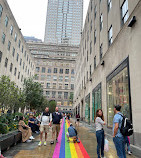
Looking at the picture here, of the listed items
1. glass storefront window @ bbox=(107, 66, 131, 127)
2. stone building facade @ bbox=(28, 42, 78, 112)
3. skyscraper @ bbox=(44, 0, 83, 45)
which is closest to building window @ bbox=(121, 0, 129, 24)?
glass storefront window @ bbox=(107, 66, 131, 127)

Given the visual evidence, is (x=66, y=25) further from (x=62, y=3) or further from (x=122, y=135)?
(x=122, y=135)

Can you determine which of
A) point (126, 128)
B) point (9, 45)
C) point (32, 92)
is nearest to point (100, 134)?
point (126, 128)

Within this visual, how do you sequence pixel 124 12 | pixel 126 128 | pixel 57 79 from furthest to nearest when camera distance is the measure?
pixel 57 79, pixel 124 12, pixel 126 128

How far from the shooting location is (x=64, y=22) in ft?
496

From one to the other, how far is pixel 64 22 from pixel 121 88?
155 m

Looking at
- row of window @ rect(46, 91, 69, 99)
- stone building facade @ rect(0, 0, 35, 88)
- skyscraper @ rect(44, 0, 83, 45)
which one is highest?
skyscraper @ rect(44, 0, 83, 45)

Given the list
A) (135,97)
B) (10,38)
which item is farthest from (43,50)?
(135,97)

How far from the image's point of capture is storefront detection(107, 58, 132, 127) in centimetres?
827

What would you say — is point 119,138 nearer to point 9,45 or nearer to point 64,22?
point 9,45

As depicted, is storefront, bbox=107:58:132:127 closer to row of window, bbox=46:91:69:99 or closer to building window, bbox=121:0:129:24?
building window, bbox=121:0:129:24

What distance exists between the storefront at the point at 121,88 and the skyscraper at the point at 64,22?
13676 centimetres

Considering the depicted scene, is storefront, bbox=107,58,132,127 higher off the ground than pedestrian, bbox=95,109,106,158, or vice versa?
storefront, bbox=107,58,132,127

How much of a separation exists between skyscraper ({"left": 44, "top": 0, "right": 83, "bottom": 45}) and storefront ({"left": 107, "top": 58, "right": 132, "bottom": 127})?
13676 centimetres

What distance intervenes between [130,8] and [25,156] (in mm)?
9858
